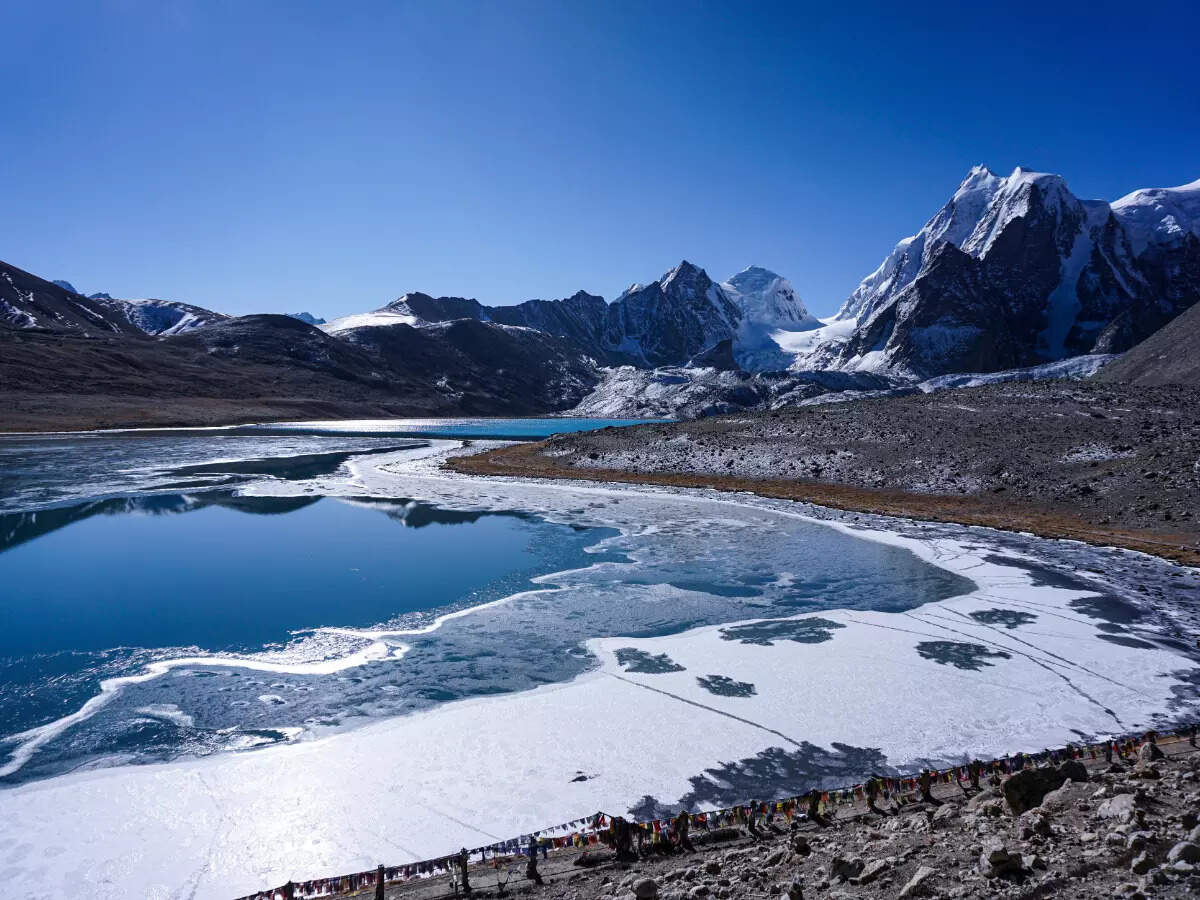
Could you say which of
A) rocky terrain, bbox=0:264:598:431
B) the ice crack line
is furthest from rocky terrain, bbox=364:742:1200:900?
rocky terrain, bbox=0:264:598:431

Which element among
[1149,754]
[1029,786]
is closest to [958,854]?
[1029,786]

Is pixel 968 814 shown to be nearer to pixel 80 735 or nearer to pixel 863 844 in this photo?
pixel 863 844

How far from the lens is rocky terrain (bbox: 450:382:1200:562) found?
105 ft

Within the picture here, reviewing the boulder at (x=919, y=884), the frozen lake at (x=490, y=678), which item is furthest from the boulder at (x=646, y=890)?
the boulder at (x=919, y=884)

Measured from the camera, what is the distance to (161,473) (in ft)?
173

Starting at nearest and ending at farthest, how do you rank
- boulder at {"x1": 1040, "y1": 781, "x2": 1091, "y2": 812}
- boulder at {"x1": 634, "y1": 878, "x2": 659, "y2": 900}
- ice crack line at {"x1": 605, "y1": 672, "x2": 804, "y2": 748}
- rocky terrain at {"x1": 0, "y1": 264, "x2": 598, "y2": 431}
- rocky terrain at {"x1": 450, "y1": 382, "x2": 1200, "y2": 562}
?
1. boulder at {"x1": 634, "y1": 878, "x2": 659, "y2": 900}
2. boulder at {"x1": 1040, "y1": 781, "x2": 1091, "y2": 812}
3. ice crack line at {"x1": 605, "y1": 672, "x2": 804, "y2": 748}
4. rocky terrain at {"x1": 450, "y1": 382, "x2": 1200, "y2": 562}
5. rocky terrain at {"x1": 0, "y1": 264, "x2": 598, "y2": 431}

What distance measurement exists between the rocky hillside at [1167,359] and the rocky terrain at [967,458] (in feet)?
51.0

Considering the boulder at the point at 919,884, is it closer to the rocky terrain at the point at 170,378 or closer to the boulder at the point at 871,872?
the boulder at the point at 871,872

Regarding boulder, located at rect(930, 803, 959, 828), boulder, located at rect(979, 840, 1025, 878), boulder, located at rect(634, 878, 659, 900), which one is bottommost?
boulder, located at rect(634, 878, 659, 900)

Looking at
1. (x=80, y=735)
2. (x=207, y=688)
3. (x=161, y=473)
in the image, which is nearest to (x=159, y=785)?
(x=80, y=735)

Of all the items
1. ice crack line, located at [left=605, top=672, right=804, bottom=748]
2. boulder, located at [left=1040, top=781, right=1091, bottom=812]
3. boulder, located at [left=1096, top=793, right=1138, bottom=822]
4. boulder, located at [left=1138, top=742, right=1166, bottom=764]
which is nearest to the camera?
boulder, located at [left=1096, top=793, right=1138, bottom=822]

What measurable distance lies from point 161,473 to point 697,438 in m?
45.6

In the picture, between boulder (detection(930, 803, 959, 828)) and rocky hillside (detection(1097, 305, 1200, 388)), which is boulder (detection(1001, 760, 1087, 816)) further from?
rocky hillside (detection(1097, 305, 1200, 388))

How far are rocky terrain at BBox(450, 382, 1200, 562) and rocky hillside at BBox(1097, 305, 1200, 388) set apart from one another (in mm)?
15556
